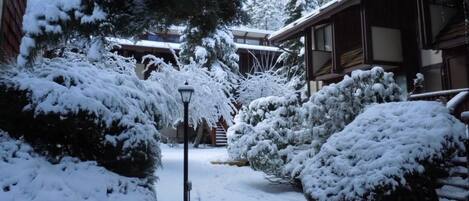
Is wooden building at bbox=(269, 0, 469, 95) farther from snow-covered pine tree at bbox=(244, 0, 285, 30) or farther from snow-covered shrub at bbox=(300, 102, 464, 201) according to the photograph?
snow-covered pine tree at bbox=(244, 0, 285, 30)

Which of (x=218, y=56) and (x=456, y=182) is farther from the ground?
(x=218, y=56)

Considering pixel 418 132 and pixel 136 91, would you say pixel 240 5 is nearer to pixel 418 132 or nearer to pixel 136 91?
pixel 136 91

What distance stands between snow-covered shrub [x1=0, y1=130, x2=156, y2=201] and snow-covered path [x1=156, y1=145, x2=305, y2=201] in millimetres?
4649

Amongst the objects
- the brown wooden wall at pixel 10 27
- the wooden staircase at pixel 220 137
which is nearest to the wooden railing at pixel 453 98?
the brown wooden wall at pixel 10 27

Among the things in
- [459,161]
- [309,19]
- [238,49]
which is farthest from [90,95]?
[238,49]

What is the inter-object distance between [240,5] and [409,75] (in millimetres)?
9864

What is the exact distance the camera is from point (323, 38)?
17125 millimetres

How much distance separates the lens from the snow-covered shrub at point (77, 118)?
5039mm

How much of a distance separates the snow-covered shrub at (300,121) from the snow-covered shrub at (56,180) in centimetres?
519

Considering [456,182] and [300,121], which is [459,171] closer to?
[456,182]

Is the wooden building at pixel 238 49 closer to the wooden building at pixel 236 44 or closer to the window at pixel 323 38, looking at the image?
the wooden building at pixel 236 44

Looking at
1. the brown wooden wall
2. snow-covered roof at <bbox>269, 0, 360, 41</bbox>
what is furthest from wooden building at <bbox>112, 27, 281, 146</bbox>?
the brown wooden wall

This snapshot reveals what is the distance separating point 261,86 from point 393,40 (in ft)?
44.8

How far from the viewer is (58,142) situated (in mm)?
5199
